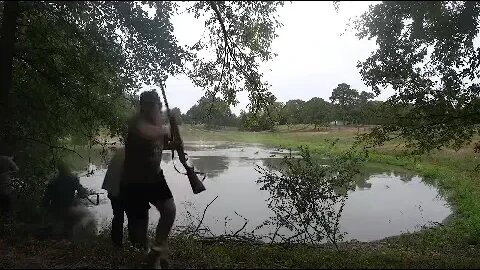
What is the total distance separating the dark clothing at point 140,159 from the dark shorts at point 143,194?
2.4 inches

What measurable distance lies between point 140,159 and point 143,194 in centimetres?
40

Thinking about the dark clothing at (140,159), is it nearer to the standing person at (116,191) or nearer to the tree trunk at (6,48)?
the standing person at (116,191)

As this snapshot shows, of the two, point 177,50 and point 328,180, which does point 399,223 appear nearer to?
point 328,180

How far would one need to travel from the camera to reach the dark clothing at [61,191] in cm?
997

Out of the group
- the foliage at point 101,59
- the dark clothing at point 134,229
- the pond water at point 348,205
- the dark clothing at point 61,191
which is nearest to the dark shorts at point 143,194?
the dark clothing at point 134,229

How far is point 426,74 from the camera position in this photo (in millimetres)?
8734

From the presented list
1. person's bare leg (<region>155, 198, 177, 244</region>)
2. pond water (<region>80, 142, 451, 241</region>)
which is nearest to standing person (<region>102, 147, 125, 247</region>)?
person's bare leg (<region>155, 198, 177, 244</region>)

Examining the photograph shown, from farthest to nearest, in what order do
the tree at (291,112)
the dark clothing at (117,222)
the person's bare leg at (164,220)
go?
the tree at (291,112) → the dark clothing at (117,222) → the person's bare leg at (164,220)

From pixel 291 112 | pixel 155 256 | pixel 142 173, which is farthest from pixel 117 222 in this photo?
pixel 291 112

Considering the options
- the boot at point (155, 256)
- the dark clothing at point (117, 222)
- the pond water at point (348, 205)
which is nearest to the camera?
the boot at point (155, 256)

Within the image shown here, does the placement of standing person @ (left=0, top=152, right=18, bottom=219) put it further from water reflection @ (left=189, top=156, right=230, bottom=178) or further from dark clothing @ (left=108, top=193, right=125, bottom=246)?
water reflection @ (left=189, top=156, right=230, bottom=178)

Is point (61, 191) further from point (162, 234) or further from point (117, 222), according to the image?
point (162, 234)

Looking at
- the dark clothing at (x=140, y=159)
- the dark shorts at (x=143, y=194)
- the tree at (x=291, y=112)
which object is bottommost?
the dark shorts at (x=143, y=194)

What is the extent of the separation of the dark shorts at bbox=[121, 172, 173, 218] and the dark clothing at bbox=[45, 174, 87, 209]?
5964mm
